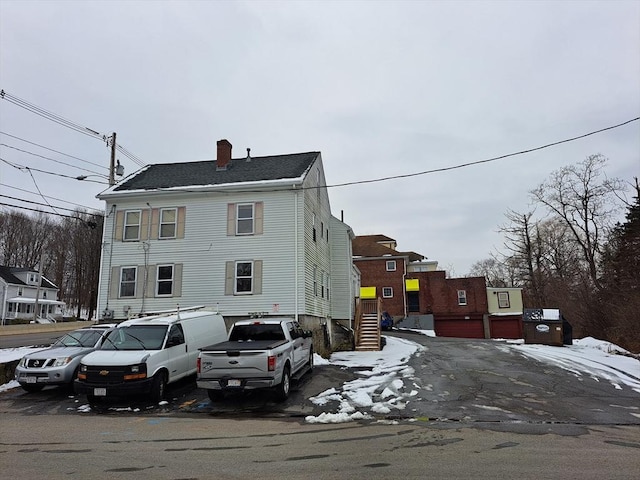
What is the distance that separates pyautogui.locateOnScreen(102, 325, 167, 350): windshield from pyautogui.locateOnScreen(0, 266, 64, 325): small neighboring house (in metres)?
42.4

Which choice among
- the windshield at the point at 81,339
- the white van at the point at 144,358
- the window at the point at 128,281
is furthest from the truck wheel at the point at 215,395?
the window at the point at 128,281

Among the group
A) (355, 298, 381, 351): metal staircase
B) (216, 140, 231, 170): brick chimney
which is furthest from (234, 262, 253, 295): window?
(355, 298, 381, 351): metal staircase

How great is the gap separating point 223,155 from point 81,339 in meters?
11.9

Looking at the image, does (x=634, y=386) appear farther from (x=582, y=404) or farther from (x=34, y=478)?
(x=34, y=478)

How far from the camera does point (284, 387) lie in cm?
1036

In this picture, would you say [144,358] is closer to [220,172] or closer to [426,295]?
[220,172]

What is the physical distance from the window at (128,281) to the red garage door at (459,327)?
32.3 metres

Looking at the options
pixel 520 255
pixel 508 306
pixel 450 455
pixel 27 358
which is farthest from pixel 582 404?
pixel 520 255

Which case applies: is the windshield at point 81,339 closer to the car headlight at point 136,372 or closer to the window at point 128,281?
the car headlight at point 136,372

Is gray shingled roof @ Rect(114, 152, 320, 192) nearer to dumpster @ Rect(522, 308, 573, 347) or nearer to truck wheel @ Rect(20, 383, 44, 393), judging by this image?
truck wheel @ Rect(20, 383, 44, 393)

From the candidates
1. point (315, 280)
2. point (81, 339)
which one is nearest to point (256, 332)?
point (81, 339)

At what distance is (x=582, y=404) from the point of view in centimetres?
984

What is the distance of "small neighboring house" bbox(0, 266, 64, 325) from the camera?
159 ft

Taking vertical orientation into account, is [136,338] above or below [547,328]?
above
